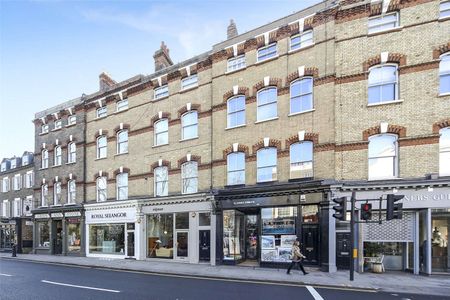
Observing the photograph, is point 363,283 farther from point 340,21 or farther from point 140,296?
point 340,21

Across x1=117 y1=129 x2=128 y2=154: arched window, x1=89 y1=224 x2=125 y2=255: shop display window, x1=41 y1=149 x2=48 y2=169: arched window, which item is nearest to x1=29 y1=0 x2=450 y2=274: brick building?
x1=89 y1=224 x2=125 y2=255: shop display window

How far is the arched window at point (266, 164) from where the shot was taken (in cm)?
1658

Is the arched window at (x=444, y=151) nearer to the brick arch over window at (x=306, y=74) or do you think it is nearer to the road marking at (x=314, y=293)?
the brick arch over window at (x=306, y=74)

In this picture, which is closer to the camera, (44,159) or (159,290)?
(159,290)

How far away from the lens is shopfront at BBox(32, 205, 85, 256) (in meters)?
24.6

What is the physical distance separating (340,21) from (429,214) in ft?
31.0

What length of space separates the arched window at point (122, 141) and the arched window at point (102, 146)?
1.35 metres

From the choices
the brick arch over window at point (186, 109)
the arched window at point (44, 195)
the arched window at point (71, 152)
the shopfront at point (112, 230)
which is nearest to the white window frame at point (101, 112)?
the arched window at point (71, 152)

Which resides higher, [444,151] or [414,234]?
[444,151]

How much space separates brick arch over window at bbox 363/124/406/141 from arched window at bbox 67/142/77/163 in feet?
69.9

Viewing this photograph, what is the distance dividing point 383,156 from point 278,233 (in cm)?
602

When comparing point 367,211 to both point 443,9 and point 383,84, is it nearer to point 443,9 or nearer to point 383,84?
point 383,84

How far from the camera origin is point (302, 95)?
16.1 m

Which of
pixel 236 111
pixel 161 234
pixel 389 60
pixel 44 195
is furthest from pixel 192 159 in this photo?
pixel 44 195
